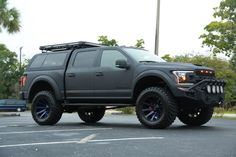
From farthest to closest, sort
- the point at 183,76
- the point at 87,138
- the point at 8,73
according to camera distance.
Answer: the point at 8,73, the point at 183,76, the point at 87,138

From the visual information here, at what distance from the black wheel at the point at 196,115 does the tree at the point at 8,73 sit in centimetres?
4481

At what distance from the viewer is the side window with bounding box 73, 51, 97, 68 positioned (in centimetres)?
1203

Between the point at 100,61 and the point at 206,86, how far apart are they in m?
2.63

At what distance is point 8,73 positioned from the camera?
5678 centimetres

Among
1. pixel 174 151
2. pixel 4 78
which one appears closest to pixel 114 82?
pixel 174 151

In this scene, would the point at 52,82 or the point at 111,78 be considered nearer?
the point at 111,78

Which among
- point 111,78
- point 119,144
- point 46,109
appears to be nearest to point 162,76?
point 111,78

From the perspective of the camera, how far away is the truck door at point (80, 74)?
11938mm

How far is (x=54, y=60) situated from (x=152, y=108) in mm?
3328

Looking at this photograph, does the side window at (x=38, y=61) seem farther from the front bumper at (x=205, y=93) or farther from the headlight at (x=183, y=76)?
the front bumper at (x=205, y=93)

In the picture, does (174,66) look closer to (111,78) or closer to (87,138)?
(111,78)

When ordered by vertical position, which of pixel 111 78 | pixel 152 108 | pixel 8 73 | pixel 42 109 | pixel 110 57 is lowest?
pixel 8 73

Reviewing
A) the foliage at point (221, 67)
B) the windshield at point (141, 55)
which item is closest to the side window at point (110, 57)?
the windshield at point (141, 55)

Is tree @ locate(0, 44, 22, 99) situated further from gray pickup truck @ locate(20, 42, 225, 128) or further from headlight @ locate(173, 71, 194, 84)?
headlight @ locate(173, 71, 194, 84)
